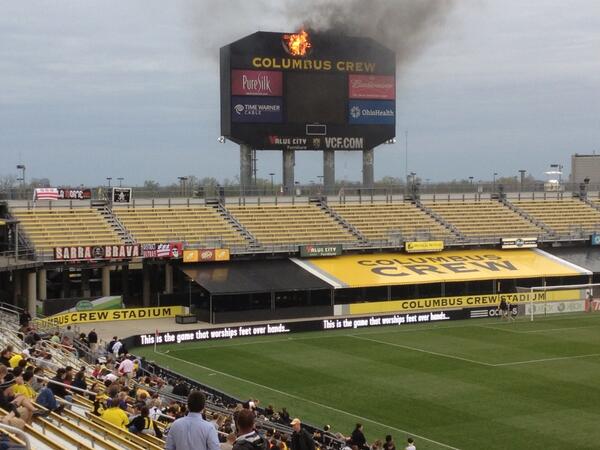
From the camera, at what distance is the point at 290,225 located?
64.2 m

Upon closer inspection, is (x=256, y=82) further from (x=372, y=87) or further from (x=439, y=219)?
(x=439, y=219)

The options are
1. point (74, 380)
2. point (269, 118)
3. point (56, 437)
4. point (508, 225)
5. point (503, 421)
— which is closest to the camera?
point (56, 437)

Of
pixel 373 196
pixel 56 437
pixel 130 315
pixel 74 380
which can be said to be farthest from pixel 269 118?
pixel 56 437

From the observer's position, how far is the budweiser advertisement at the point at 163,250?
55.3 meters

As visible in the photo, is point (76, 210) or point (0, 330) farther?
point (76, 210)

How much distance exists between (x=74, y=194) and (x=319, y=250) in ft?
46.9

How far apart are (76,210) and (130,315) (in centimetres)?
860

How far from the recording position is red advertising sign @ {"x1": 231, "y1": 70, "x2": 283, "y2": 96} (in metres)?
63.2

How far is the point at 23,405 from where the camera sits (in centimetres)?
1514

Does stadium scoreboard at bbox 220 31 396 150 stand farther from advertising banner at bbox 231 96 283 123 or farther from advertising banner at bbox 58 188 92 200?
advertising banner at bbox 58 188 92 200

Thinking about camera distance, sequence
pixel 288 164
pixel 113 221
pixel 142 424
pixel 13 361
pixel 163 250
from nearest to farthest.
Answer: pixel 142 424, pixel 13 361, pixel 163 250, pixel 113 221, pixel 288 164

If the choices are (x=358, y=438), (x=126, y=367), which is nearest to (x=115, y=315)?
(x=126, y=367)

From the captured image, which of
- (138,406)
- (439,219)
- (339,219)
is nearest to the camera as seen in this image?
(138,406)

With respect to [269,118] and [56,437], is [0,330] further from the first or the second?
[269,118]
